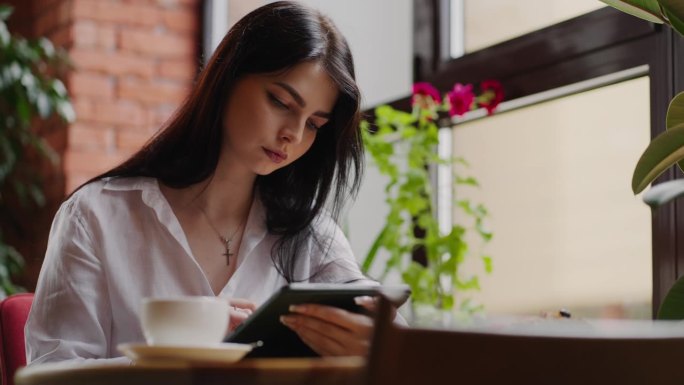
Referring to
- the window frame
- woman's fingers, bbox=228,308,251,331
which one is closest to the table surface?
woman's fingers, bbox=228,308,251,331

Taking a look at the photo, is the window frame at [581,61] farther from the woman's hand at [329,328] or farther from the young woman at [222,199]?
the woman's hand at [329,328]

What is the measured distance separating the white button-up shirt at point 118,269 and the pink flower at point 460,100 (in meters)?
0.75

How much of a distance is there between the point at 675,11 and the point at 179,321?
949 mm

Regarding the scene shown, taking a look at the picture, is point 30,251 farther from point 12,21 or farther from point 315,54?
point 315,54

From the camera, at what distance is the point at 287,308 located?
1201mm

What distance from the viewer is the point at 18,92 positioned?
3.46m

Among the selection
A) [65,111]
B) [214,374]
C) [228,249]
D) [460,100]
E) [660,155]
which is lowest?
[214,374]

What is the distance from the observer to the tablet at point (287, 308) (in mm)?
1153

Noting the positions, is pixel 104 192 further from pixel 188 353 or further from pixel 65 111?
pixel 65 111

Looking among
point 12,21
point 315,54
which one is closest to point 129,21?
point 12,21

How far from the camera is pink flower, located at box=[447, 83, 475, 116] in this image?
8.73 ft

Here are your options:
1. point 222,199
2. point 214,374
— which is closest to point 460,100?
point 222,199

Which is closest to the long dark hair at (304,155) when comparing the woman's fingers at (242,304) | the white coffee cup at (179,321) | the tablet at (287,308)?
the woman's fingers at (242,304)

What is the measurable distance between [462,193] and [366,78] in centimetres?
61
